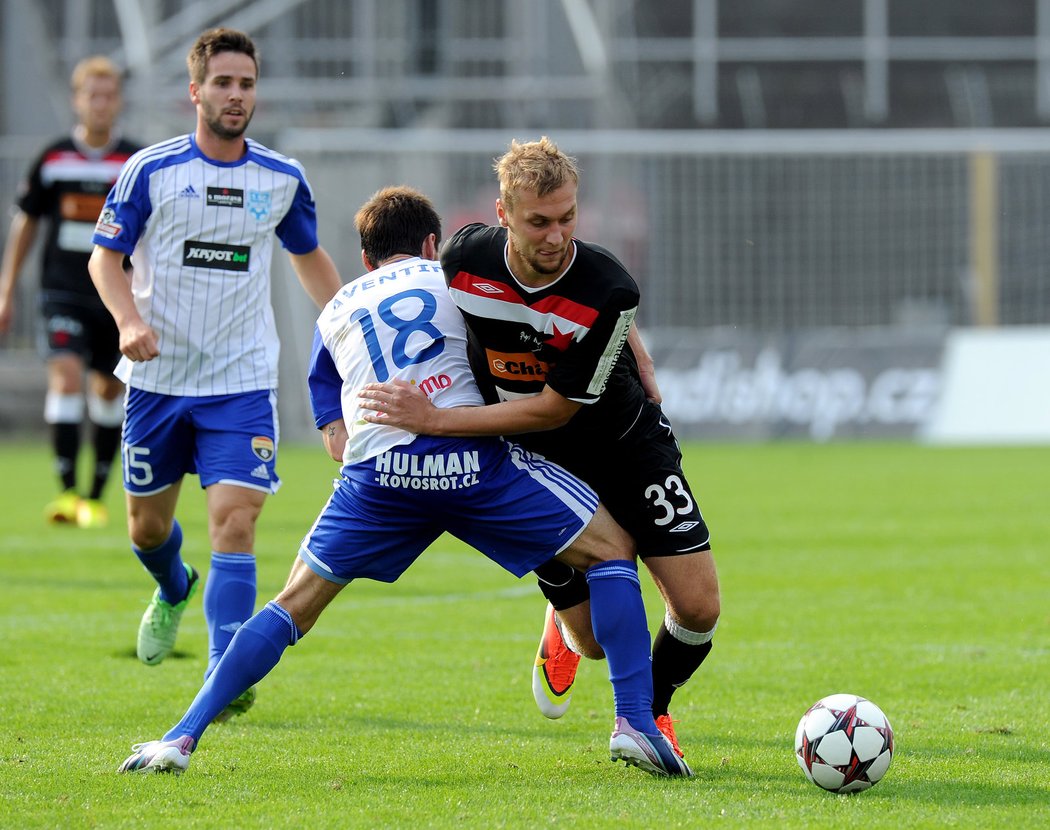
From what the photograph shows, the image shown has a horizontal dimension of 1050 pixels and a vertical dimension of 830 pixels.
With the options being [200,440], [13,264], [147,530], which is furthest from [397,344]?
[13,264]

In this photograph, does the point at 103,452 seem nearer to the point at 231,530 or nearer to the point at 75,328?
the point at 75,328

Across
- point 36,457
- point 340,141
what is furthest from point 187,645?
point 340,141

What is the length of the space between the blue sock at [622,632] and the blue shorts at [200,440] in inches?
61.2

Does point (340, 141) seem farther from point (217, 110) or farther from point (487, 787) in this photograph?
point (487, 787)

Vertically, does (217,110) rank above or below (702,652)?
above

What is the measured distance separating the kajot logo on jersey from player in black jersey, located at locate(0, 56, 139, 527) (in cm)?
440

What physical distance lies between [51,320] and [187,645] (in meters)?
4.18

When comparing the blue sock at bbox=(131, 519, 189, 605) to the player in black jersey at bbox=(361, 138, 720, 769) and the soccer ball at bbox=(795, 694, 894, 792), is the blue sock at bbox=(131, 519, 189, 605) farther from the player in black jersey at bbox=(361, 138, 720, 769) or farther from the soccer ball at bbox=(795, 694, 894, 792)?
the soccer ball at bbox=(795, 694, 894, 792)

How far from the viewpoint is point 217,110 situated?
18.3 feet

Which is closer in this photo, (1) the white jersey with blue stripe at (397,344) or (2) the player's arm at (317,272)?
(1) the white jersey with blue stripe at (397,344)

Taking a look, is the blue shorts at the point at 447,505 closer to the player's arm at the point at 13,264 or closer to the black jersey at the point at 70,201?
the player's arm at the point at 13,264

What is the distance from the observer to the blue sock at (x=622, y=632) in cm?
452

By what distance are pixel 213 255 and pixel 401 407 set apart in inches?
64.2

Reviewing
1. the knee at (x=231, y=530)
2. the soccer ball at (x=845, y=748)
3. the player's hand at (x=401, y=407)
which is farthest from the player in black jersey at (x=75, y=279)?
the soccer ball at (x=845, y=748)
